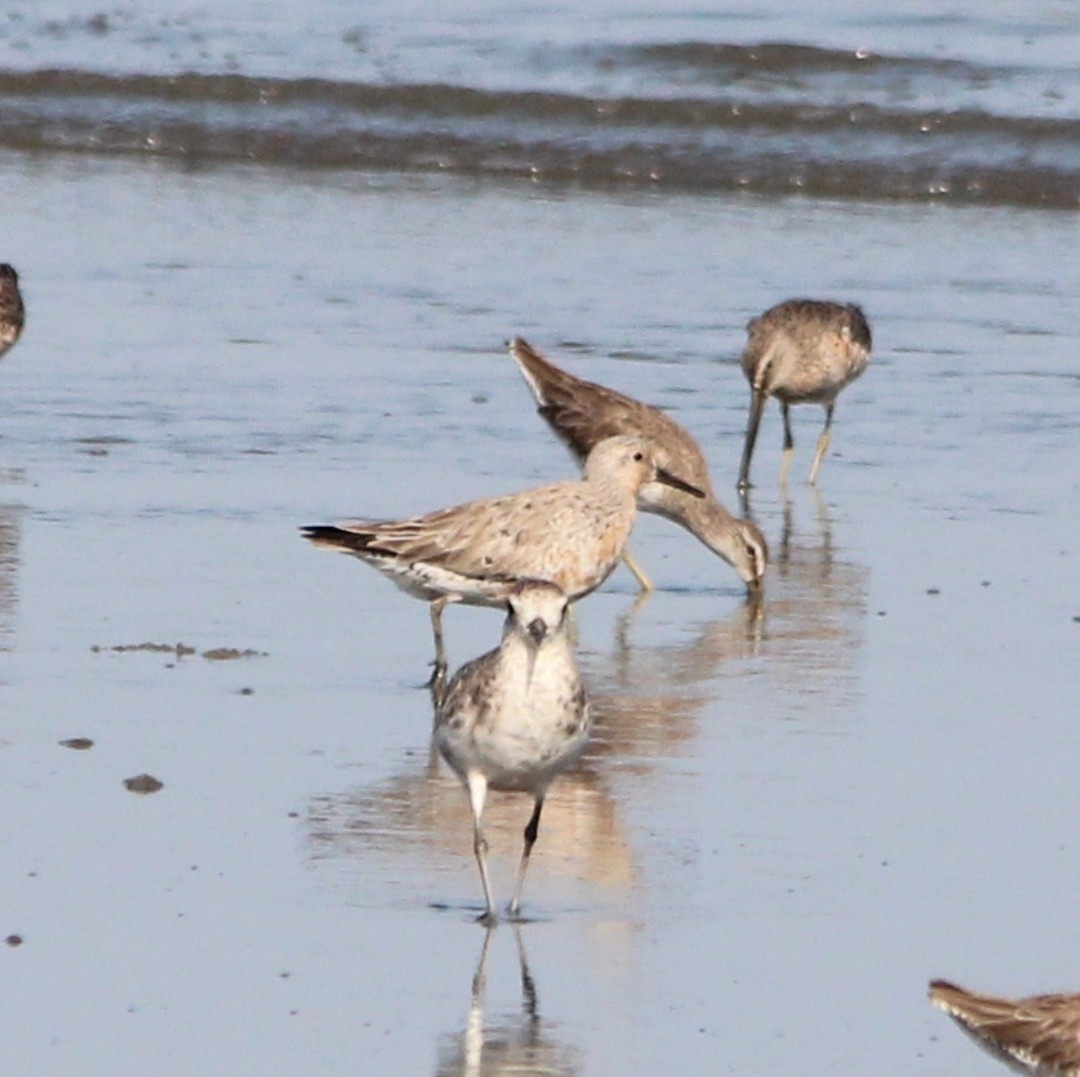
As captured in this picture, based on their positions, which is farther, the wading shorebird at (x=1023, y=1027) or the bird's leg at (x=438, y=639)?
the bird's leg at (x=438, y=639)

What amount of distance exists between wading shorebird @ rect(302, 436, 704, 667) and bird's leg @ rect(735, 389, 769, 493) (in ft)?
9.43

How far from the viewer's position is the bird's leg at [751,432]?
37.1 ft

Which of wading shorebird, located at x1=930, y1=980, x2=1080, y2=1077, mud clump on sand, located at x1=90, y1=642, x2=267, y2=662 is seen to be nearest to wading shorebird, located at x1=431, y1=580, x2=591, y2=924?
wading shorebird, located at x1=930, y1=980, x2=1080, y2=1077

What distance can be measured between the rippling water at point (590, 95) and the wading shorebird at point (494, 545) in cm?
1010

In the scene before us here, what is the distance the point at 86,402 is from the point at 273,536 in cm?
235

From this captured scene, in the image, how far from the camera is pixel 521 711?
5.98 meters

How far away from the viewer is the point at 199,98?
21.0 m

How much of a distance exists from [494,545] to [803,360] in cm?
392

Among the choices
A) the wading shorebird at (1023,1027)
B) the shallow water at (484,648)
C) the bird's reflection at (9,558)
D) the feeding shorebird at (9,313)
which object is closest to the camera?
the wading shorebird at (1023,1027)

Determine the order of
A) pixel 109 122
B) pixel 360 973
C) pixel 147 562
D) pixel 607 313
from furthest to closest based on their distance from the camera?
1. pixel 109 122
2. pixel 607 313
3. pixel 147 562
4. pixel 360 973

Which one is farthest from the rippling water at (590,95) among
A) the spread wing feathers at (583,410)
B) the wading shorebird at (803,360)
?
the spread wing feathers at (583,410)

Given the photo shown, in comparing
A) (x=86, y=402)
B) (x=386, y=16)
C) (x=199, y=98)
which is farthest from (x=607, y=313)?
(x=386, y=16)

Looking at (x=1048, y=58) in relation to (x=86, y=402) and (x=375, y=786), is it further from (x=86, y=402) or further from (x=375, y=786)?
(x=375, y=786)

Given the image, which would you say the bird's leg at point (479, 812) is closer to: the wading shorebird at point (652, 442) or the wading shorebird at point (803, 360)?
the wading shorebird at point (652, 442)
